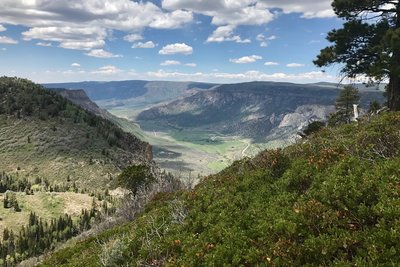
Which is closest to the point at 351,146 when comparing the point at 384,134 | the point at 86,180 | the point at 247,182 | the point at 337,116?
the point at 384,134

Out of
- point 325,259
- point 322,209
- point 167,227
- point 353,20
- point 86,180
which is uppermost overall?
point 353,20

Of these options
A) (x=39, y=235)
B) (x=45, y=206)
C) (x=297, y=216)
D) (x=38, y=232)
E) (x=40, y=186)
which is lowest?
(x=40, y=186)

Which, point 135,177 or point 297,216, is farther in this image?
point 135,177

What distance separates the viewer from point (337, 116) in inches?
2527

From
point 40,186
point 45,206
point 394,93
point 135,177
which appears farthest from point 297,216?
point 40,186

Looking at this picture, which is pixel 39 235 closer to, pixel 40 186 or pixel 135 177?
pixel 135 177

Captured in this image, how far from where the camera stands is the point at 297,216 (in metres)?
11.2

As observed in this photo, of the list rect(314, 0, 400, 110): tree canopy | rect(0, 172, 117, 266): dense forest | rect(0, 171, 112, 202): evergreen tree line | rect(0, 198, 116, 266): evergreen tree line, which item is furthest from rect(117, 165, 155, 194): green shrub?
rect(0, 171, 112, 202): evergreen tree line

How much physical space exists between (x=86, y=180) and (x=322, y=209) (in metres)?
189

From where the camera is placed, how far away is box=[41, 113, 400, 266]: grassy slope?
31.2 feet

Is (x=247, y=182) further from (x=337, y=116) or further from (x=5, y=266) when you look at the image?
(x=5, y=266)

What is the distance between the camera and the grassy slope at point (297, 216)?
31.2ft

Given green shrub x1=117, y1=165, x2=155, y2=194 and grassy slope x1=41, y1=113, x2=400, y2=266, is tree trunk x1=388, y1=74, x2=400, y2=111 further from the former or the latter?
green shrub x1=117, y1=165, x2=155, y2=194

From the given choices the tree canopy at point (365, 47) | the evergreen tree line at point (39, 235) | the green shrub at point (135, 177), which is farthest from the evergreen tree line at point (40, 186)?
the tree canopy at point (365, 47)
